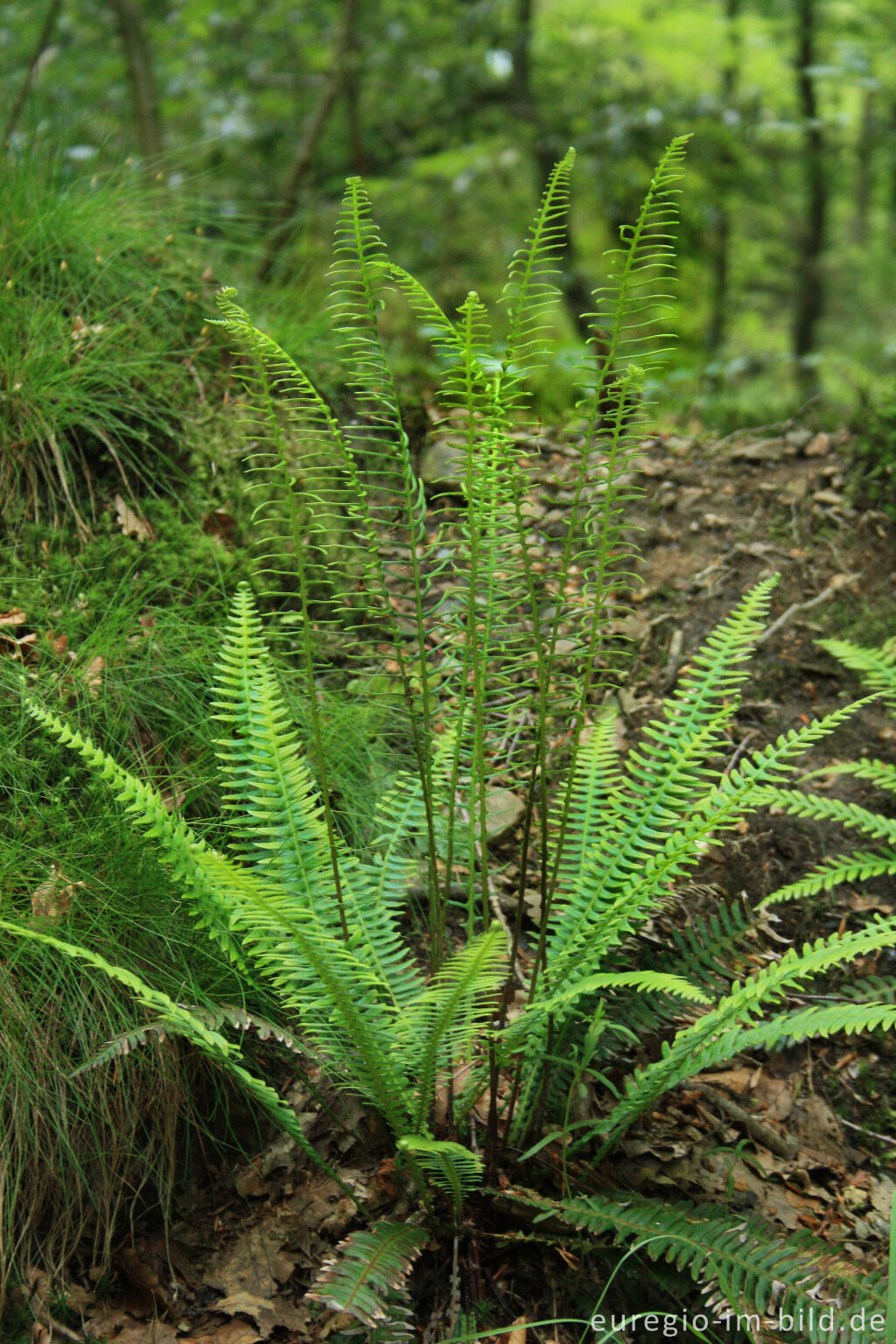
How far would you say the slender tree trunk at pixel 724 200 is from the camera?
21.2 ft

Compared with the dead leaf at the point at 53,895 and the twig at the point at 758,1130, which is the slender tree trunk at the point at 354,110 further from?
the twig at the point at 758,1130

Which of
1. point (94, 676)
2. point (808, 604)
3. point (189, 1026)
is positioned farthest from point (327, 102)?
point (189, 1026)

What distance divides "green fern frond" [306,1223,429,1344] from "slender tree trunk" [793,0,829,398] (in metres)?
7.24

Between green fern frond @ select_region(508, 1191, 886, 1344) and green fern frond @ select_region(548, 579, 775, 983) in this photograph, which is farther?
green fern frond @ select_region(548, 579, 775, 983)

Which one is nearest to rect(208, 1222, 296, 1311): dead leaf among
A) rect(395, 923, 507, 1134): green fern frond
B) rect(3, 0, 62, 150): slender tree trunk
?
rect(395, 923, 507, 1134): green fern frond

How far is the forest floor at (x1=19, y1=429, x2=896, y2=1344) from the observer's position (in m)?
1.72

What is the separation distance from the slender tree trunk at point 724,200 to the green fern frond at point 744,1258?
21.8 ft

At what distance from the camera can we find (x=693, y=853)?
1735mm

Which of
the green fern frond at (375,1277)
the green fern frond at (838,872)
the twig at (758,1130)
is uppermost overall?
the green fern frond at (375,1277)

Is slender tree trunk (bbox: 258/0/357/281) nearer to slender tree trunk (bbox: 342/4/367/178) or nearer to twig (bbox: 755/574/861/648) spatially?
slender tree trunk (bbox: 342/4/367/178)

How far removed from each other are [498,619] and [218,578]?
97cm

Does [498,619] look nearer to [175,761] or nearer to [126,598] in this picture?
[175,761]

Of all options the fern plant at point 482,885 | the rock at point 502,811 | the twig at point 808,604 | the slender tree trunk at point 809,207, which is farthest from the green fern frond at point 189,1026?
the slender tree trunk at point 809,207

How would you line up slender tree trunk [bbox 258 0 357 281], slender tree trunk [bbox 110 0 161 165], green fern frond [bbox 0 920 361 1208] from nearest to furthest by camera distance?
green fern frond [bbox 0 920 361 1208]
slender tree trunk [bbox 110 0 161 165]
slender tree trunk [bbox 258 0 357 281]
